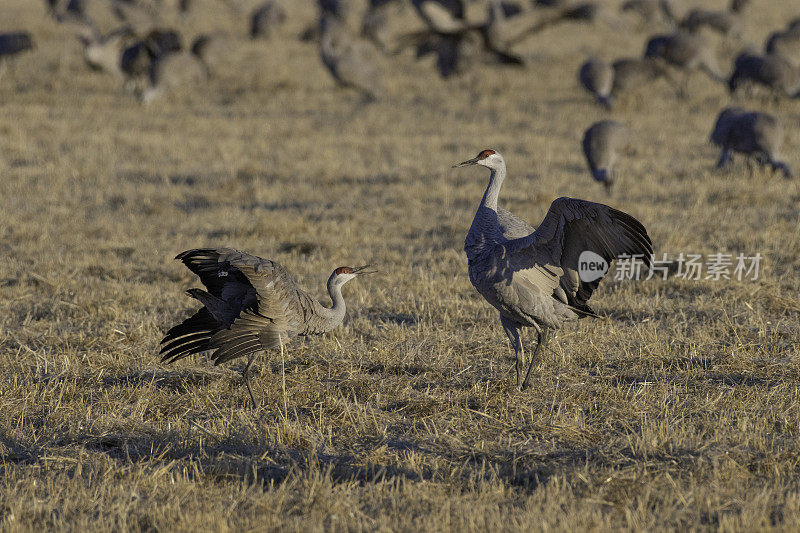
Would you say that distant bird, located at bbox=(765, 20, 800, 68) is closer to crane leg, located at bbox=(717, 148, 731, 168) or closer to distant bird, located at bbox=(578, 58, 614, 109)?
distant bird, located at bbox=(578, 58, 614, 109)

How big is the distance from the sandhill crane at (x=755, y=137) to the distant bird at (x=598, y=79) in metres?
5.10

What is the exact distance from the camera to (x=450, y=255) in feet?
26.9

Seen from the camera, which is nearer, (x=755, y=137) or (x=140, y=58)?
(x=755, y=137)

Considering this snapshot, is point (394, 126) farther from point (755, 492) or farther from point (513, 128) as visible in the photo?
point (755, 492)

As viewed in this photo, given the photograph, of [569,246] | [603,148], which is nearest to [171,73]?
[603,148]

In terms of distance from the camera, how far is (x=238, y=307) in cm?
514

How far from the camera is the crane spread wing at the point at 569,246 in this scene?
4.68 m

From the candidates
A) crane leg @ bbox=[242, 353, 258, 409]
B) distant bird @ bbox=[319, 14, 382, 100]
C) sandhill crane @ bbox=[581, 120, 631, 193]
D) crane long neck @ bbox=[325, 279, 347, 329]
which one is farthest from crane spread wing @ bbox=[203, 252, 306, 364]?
distant bird @ bbox=[319, 14, 382, 100]

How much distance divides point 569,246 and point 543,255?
151 mm

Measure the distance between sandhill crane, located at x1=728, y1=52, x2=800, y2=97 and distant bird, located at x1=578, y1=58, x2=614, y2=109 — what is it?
7.37 ft

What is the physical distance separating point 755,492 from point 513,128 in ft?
39.0

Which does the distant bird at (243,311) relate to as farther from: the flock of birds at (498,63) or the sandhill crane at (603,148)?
the sandhill crane at (603,148)

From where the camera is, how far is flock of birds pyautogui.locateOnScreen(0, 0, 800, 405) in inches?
195

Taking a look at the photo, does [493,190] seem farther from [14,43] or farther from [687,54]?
[14,43]
